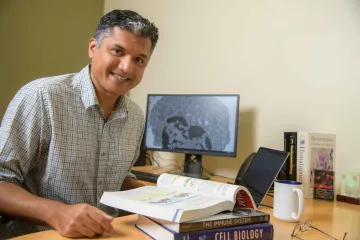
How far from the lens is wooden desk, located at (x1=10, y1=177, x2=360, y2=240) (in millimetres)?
781

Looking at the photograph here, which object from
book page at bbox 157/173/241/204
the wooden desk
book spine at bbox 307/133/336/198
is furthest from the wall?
book page at bbox 157/173/241/204

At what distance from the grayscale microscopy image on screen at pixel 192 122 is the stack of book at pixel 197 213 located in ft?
2.71

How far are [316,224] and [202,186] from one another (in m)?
0.40

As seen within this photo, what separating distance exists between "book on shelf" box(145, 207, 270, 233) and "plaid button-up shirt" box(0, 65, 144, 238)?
1.70ft

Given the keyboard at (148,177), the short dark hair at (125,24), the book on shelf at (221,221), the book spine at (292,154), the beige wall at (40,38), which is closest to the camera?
the book on shelf at (221,221)

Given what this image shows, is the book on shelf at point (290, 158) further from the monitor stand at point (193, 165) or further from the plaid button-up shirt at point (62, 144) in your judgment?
the plaid button-up shirt at point (62, 144)

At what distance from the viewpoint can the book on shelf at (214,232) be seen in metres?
0.70

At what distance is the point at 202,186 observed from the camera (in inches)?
36.7

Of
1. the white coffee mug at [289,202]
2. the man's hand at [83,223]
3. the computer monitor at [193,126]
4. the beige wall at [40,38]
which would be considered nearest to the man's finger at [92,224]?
the man's hand at [83,223]

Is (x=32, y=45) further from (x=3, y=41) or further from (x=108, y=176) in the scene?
(x=108, y=176)

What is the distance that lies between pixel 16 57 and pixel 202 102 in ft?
4.49

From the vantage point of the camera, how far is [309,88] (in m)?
1.60

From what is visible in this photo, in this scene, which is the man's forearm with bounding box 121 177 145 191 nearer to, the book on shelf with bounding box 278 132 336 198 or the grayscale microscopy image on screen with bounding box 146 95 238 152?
the grayscale microscopy image on screen with bounding box 146 95 238 152

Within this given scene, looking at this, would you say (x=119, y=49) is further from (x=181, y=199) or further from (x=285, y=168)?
(x=285, y=168)
